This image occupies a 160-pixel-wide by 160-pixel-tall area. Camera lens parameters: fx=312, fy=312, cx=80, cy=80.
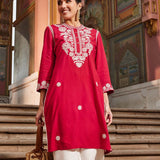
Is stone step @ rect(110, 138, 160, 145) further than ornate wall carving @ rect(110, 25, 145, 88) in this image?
No

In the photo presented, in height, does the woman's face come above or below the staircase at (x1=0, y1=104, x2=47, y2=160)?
above

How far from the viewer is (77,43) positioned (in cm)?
222

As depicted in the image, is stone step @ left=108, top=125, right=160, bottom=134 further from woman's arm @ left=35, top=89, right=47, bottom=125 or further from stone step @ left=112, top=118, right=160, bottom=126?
woman's arm @ left=35, top=89, right=47, bottom=125

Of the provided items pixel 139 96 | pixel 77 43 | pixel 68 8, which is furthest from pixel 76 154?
pixel 139 96

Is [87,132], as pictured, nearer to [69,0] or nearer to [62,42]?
[62,42]

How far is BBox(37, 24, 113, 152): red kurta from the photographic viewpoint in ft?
6.52

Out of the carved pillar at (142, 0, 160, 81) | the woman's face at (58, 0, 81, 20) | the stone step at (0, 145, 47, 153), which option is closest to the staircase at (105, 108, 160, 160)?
the stone step at (0, 145, 47, 153)

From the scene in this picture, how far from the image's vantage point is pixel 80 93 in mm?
2051

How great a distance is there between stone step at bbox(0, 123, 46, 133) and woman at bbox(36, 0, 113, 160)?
2.17 m

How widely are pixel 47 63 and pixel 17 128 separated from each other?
2276 mm

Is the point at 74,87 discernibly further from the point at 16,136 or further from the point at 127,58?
the point at 127,58

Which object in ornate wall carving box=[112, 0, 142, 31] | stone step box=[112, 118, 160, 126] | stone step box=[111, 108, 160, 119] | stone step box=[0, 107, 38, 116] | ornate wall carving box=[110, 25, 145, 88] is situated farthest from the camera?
ornate wall carving box=[112, 0, 142, 31]

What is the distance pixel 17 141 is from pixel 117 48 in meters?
6.69

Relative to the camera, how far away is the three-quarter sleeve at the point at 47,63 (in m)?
2.14
